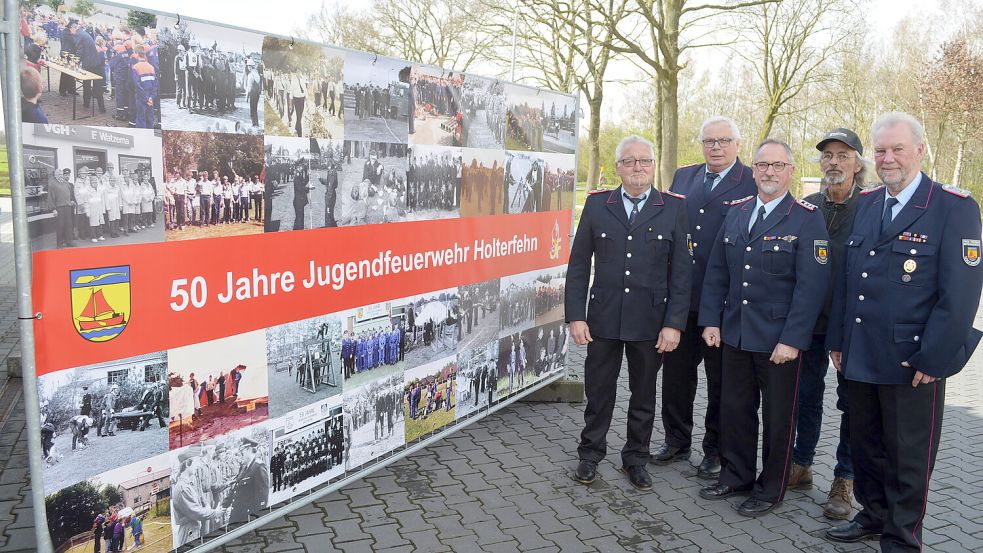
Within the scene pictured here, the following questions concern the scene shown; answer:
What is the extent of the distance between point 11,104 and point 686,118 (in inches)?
1556

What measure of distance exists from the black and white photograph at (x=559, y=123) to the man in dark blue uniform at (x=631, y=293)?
46.9 inches

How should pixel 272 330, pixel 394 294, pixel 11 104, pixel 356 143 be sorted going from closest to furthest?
1. pixel 11 104
2. pixel 272 330
3. pixel 356 143
4. pixel 394 294

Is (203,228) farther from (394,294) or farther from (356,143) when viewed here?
(394,294)

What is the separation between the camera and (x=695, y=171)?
5.43 metres

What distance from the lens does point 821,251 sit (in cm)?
427

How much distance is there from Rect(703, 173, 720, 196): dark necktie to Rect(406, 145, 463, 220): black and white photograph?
1614 mm

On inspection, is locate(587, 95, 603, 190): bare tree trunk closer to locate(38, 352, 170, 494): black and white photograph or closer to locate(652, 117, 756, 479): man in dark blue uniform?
locate(652, 117, 756, 479): man in dark blue uniform

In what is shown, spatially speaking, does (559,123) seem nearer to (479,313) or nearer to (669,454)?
(479,313)

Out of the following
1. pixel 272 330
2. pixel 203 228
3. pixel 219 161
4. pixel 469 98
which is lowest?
pixel 272 330

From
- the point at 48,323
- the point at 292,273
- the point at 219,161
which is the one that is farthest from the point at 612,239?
the point at 48,323

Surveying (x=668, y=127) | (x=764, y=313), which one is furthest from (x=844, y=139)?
(x=668, y=127)

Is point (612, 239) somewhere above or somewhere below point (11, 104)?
below

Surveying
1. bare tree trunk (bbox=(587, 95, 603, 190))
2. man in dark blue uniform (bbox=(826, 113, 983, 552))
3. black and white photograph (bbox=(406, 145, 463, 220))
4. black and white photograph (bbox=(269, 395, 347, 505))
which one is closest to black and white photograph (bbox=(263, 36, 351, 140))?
black and white photograph (bbox=(406, 145, 463, 220))

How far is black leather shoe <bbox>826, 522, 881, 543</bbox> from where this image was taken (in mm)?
4211
